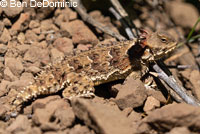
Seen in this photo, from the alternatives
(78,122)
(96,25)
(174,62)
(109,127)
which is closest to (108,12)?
(96,25)

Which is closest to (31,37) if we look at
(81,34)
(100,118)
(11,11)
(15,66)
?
(11,11)

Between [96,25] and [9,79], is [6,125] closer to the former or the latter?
[9,79]

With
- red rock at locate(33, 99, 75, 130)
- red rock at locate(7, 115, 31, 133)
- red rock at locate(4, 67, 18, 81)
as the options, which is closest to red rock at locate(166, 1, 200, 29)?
red rock at locate(4, 67, 18, 81)

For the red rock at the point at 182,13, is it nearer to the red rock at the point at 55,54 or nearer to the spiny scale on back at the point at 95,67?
the spiny scale on back at the point at 95,67

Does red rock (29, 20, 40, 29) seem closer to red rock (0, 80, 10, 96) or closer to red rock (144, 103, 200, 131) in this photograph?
red rock (0, 80, 10, 96)

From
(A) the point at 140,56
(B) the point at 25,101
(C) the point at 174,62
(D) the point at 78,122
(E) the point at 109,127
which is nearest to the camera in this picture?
(E) the point at 109,127

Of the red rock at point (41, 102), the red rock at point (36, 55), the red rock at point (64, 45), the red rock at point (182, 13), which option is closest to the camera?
the red rock at point (41, 102)

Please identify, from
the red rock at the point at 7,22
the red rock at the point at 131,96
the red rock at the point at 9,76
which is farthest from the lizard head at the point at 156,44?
the red rock at the point at 7,22
